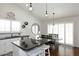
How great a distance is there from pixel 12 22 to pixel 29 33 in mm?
348

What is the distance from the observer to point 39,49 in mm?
1580

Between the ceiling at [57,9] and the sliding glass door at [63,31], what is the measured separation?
0.16 metres

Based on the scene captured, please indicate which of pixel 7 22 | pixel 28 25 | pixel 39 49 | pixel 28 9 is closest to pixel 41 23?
pixel 28 25

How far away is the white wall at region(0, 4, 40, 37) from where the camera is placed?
151cm

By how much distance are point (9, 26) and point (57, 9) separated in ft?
2.89

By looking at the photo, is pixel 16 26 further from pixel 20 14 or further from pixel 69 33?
pixel 69 33

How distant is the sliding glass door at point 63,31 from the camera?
5.13 ft

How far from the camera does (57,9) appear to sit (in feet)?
5.11

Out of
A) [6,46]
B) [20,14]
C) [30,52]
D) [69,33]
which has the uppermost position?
[20,14]

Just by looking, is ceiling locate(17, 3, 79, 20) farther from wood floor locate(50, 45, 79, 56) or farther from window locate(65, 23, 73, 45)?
wood floor locate(50, 45, 79, 56)

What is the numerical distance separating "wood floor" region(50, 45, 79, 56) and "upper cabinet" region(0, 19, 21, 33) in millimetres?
734

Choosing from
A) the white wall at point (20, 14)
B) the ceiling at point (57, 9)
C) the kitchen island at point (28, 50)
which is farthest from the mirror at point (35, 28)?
the kitchen island at point (28, 50)

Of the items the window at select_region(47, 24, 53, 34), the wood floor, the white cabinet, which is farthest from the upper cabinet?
the wood floor

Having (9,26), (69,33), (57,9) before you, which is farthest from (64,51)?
(9,26)
